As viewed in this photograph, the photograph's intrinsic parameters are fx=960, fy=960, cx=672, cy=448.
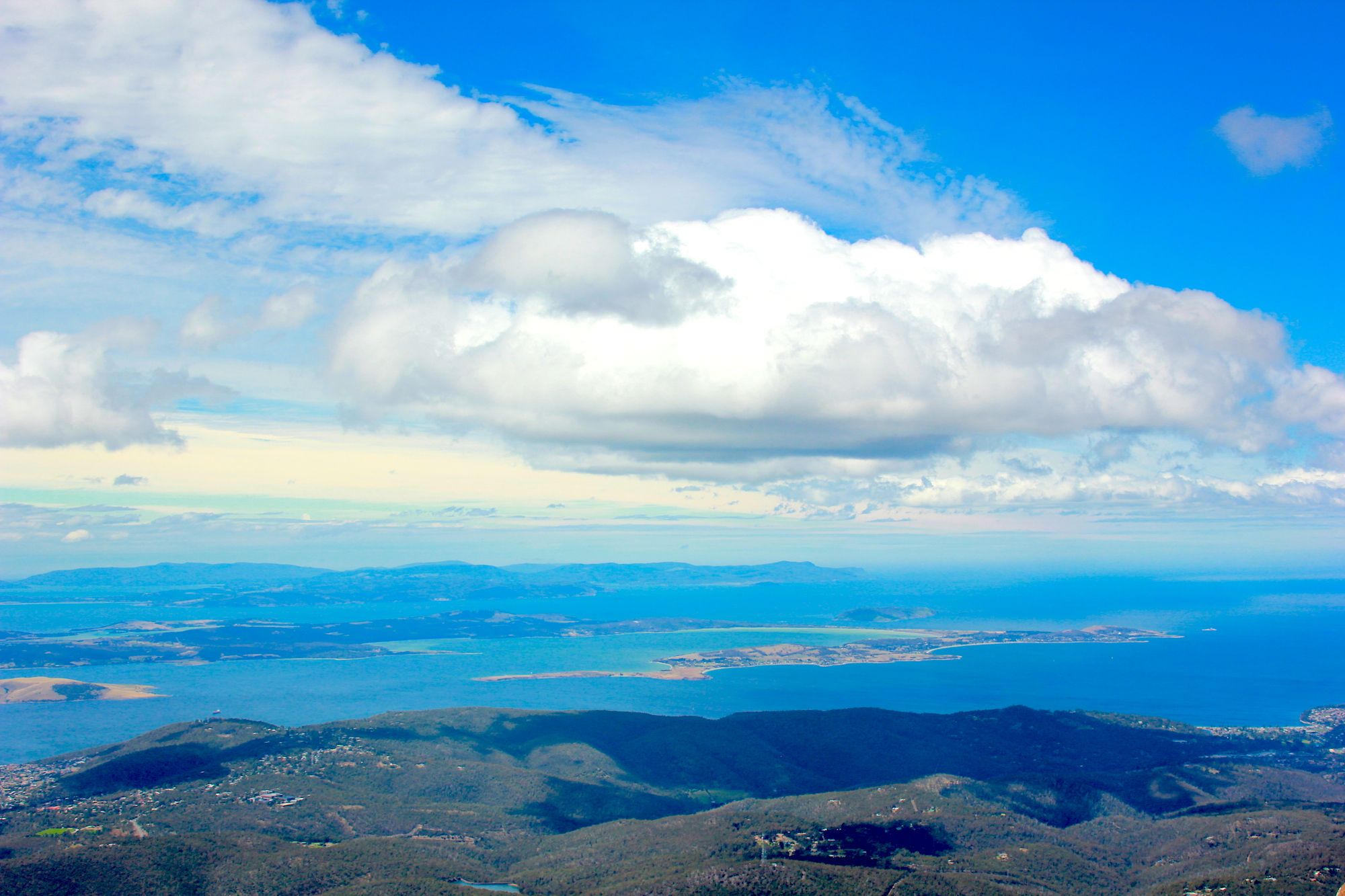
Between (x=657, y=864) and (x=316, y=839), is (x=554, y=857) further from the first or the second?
(x=316, y=839)

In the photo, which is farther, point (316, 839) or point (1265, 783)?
point (1265, 783)

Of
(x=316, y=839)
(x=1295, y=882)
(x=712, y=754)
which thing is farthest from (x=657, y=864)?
(x=712, y=754)

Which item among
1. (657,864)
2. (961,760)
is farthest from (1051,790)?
(657,864)

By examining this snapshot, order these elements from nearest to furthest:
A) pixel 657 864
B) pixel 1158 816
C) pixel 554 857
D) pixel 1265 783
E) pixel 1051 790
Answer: pixel 657 864
pixel 554 857
pixel 1158 816
pixel 1051 790
pixel 1265 783

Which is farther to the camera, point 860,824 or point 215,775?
point 215,775

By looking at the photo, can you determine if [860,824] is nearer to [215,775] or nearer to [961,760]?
[961,760]

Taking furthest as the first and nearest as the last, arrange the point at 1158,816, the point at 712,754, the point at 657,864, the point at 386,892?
the point at 712,754, the point at 1158,816, the point at 657,864, the point at 386,892

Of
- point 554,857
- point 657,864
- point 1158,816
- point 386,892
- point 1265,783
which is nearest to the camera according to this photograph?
point 386,892

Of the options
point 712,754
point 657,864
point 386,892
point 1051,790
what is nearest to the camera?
point 386,892
